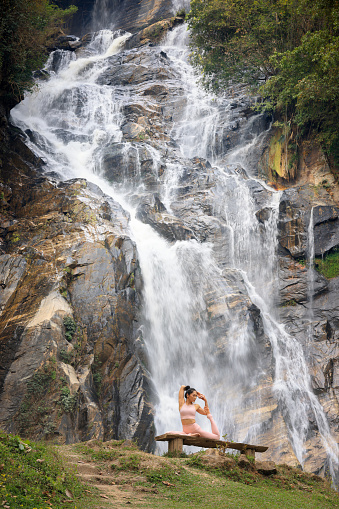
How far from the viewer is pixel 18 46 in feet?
57.6

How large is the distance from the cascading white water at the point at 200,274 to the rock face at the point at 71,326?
1.24m

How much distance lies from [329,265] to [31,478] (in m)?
→ 17.1

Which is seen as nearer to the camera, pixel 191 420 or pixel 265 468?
pixel 191 420

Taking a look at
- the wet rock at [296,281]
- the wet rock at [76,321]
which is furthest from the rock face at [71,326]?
the wet rock at [296,281]

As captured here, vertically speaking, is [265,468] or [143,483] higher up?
[143,483]

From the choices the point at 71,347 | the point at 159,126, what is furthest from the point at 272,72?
the point at 71,347

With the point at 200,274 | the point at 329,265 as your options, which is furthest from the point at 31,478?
the point at 329,265

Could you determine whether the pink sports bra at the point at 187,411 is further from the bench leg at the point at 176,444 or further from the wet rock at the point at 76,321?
the wet rock at the point at 76,321

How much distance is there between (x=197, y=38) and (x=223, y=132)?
6047mm

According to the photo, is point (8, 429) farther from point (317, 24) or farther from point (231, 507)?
point (317, 24)

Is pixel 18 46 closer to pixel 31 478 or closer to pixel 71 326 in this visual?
pixel 71 326

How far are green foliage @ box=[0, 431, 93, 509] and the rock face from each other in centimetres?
510

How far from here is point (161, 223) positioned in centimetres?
1916

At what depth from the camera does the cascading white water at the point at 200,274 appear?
14.2 metres
